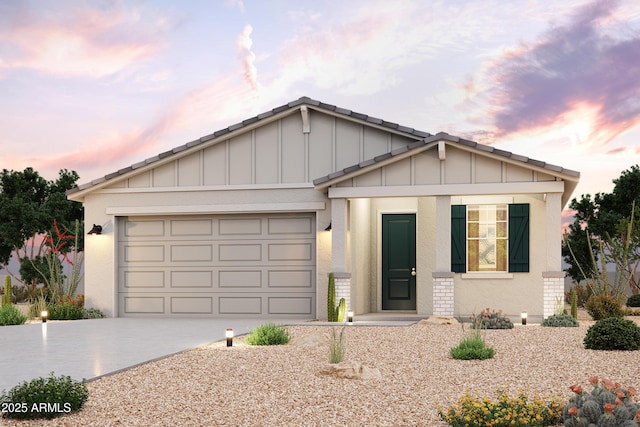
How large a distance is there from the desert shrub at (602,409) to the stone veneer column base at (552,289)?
861cm

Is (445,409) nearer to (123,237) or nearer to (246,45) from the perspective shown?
(246,45)

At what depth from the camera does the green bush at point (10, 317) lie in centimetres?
1515

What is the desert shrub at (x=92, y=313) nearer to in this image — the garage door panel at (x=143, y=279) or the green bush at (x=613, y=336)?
the garage door panel at (x=143, y=279)

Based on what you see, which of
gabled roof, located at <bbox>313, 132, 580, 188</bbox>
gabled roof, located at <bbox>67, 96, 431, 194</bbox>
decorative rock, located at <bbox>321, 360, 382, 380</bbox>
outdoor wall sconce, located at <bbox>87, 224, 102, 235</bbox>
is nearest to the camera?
decorative rock, located at <bbox>321, 360, 382, 380</bbox>

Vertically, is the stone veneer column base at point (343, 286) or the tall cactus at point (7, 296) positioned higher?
the stone veneer column base at point (343, 286)

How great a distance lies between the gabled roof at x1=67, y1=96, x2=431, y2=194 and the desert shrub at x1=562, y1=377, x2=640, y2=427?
1063 cm

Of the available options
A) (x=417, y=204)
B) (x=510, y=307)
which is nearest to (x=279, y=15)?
(x=417, y=204)

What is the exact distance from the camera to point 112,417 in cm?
625

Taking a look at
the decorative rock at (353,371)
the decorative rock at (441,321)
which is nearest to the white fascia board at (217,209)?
the decorative rock at (441,321)

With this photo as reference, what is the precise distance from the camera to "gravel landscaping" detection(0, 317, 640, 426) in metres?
6.27

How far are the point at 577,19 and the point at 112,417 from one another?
13707 mm

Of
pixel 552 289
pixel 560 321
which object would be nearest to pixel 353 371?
pixel 560 321

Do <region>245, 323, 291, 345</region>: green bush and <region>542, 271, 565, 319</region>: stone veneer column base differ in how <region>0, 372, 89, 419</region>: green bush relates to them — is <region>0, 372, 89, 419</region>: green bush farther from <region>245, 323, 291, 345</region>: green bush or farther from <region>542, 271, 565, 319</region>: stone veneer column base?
<region>542, 271, 565, 319</region>: stone veneer column base

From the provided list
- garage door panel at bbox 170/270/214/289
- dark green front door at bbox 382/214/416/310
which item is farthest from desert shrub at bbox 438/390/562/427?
garage door panel at bbox 170/270/214/289
